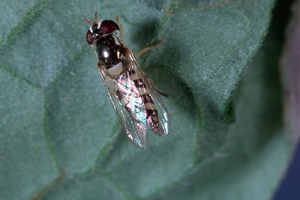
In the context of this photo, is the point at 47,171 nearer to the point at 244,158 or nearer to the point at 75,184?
the point at 75,184

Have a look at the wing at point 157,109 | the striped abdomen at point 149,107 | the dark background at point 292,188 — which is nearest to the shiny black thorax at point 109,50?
the wing at point 157,109

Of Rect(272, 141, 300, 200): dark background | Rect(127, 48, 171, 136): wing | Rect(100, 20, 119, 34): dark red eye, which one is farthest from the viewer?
Rect(272, 141, 300, 200): dark background

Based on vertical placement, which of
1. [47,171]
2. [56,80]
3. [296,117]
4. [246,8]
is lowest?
[296,117]

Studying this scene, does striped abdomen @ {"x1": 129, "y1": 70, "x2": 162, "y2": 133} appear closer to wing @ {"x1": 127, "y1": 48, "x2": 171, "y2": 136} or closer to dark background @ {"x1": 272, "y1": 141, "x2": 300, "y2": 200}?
wing @ {"x1": 127, "y1": 48, "x2": 171, "y2": 136}

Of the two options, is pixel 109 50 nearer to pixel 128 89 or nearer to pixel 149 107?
pixel 128 89

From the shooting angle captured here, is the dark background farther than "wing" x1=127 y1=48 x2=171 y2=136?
Yes

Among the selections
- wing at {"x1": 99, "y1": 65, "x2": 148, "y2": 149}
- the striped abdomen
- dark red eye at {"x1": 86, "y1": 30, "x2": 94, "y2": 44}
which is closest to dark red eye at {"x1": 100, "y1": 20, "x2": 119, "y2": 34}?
dark red eye at {"x1": 86, "y1": 30, "x2": 94, "y2": 44}

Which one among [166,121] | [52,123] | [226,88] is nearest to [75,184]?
[52,123]

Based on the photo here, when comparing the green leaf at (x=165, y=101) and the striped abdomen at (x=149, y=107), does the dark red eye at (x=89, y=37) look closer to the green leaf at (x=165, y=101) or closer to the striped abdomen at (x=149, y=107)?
the green leaf at (x=165, y=101)
